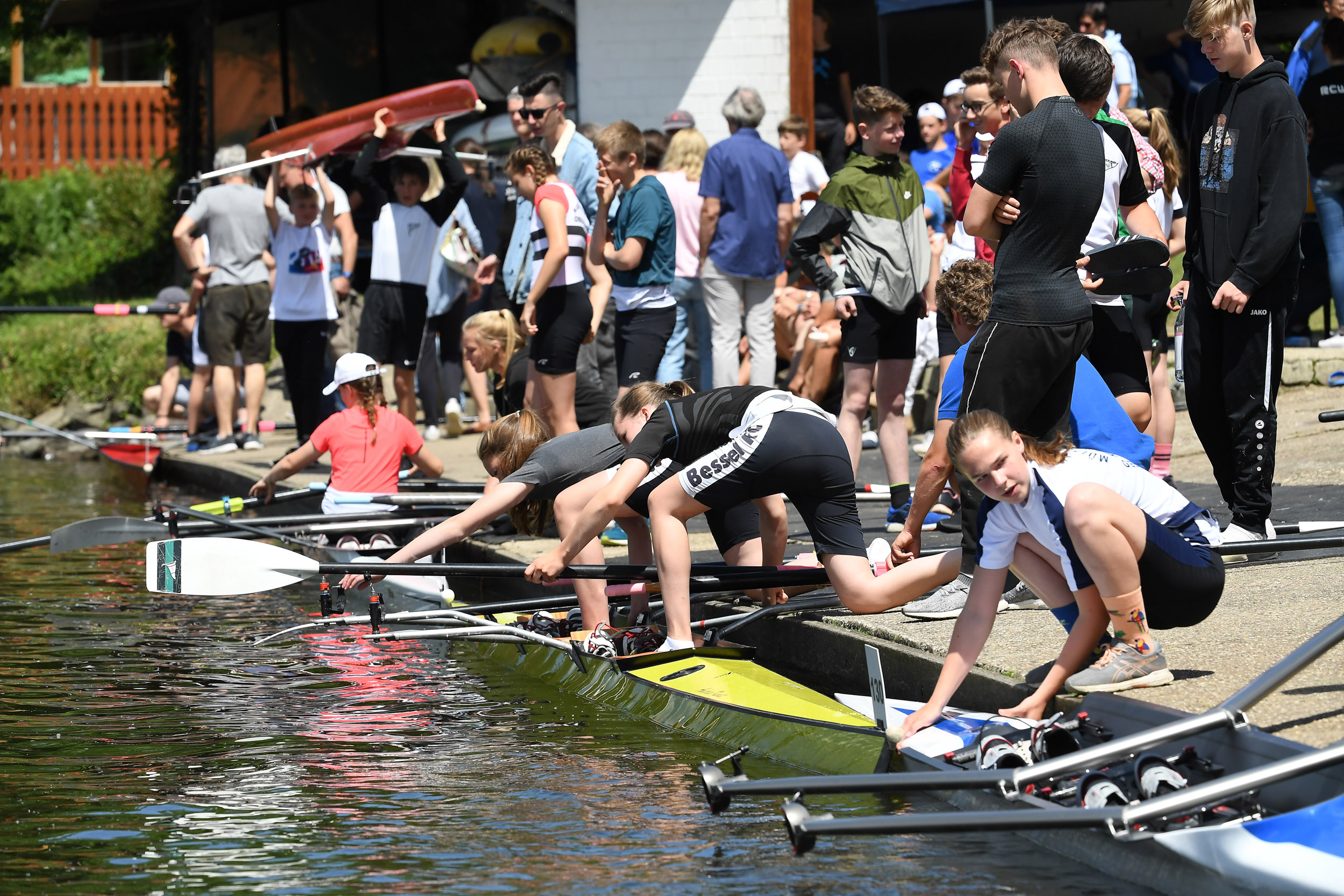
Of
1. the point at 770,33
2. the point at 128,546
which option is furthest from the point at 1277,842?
the point at 770,33

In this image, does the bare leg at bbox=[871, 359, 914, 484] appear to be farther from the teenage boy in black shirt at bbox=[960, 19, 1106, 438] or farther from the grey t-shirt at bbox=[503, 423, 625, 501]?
the teenage boy in black shirt at bbox=[960, 19, 1106, 438]

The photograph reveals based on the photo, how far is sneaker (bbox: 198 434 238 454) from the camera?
40.2 feet

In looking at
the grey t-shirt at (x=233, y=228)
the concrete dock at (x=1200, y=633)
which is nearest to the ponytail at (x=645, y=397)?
the concrete dock at (x=1200, y=633)

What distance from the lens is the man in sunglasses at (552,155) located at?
8664 millimetres

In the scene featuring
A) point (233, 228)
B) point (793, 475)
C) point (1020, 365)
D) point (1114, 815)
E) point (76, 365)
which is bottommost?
point (1114, 815)

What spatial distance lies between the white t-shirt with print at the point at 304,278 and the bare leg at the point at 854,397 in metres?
4.79

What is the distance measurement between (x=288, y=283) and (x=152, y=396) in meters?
5.09

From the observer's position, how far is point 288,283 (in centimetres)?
1091

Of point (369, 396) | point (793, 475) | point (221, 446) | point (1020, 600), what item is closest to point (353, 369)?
point (369, 396)

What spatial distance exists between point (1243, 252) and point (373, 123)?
7.54 meters

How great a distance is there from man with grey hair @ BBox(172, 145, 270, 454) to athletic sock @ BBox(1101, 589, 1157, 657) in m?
8.85

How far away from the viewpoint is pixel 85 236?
22422mm

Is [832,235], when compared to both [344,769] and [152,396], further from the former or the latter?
[152,396]

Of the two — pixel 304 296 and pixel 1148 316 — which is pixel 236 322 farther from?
pixel 1148 316
